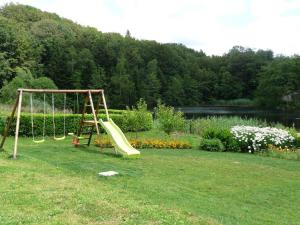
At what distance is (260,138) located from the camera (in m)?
16.8

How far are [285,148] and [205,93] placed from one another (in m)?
77.0

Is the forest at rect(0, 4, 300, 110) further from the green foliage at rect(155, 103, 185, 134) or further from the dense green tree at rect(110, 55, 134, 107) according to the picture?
the green foliage at rect(155, 103, 185, 134)

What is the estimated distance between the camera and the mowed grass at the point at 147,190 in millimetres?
5809

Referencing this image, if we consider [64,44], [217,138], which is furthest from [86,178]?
[64,44]

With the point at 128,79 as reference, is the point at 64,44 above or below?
above

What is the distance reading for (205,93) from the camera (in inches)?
3676

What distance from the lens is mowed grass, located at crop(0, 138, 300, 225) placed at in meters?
5.81

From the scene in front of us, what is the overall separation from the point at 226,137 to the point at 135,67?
65.7 meters

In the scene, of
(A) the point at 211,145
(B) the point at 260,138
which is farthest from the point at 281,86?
(A) the point at 211,145

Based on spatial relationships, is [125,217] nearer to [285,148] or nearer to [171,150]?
[171,150]

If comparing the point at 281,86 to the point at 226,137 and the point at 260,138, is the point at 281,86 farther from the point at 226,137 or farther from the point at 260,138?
the point at 260,138

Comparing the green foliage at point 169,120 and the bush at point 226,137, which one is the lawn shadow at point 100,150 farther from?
the bush at point 226,137

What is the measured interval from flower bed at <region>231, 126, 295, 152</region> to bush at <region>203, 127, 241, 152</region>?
0.18 metres

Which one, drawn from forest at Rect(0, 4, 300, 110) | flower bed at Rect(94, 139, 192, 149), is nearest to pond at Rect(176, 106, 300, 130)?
forest at Rect(0, 4, 300, 110)
